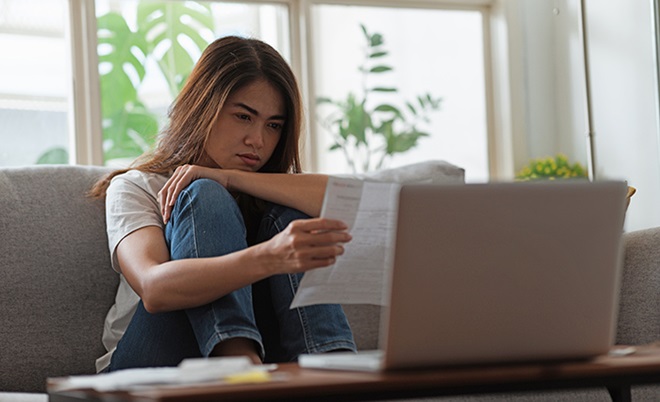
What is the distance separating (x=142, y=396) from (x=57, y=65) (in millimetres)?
2889

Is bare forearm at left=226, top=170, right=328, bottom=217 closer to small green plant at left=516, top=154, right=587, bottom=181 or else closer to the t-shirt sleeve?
the t-shirt sleeve

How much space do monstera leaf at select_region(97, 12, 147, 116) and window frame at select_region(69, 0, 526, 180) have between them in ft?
0.15

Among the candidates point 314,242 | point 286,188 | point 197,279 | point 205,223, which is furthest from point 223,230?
point 314,242

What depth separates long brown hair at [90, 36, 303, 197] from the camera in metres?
2.04

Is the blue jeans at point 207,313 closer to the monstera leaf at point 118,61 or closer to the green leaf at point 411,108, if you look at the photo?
the monstera leaf at point 118,61

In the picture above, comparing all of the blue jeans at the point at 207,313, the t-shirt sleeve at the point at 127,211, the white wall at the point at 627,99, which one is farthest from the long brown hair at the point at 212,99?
the white wall at the point at 627,99

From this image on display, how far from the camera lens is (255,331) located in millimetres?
1477

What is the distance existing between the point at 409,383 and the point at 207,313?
59 centimetres

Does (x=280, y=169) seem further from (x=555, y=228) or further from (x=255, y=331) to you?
(x=555, y=228)

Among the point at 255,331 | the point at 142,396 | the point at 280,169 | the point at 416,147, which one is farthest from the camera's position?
the point at 416,147

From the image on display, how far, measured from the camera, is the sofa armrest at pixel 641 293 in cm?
200

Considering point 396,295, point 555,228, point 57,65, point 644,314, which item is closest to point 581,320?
point 555,228

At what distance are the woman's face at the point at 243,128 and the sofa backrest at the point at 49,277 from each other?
31 cm

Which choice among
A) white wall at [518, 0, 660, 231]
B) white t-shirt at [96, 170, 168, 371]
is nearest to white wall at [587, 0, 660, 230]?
white wall at [518, 0, 660, 231]
